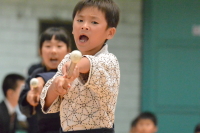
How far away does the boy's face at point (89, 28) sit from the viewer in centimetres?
250

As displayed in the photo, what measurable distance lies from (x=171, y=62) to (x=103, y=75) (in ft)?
14.5

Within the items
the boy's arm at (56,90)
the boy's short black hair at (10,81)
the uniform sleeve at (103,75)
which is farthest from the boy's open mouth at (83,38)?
the boy's short black hair at (10,81)

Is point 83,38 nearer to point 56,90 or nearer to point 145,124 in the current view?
point 56,90

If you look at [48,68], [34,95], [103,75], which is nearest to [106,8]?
[103,75]

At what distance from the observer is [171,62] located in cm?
668

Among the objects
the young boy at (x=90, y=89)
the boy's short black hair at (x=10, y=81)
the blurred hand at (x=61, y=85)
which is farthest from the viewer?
the boy's short black hair at (x=10, y=81)

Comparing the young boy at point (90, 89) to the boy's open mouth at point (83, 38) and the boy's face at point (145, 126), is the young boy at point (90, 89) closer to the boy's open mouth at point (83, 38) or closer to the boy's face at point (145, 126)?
the boy's open mouth at point (83, 38)

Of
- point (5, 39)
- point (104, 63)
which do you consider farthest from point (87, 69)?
point (5, 39)

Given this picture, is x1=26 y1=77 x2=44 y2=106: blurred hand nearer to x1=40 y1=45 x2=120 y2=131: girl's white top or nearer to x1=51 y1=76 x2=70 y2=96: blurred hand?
x1=40 y1=45 x2=120 y2=131: girl's white top

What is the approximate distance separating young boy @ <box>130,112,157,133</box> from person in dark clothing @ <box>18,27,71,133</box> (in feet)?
7.52

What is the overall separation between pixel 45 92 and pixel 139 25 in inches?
172

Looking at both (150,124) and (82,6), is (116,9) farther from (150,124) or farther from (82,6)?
(150,124)

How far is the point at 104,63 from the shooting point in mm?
2408

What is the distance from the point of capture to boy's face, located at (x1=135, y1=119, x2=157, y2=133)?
570 cm
